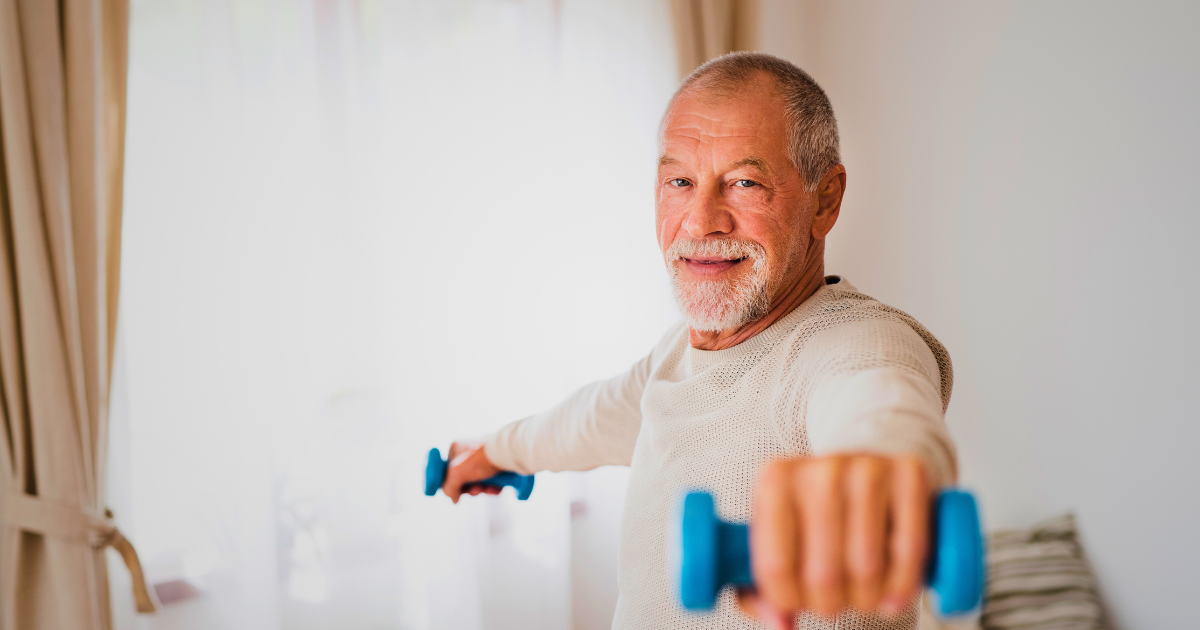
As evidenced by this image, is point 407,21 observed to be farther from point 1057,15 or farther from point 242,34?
point 1057,15

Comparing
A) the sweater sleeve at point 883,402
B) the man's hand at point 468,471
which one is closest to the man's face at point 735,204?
the sweater sleeve at point 883,402

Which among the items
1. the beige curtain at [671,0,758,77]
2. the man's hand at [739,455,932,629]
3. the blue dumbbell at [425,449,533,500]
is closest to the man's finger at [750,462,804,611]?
the man's hand at [739,455,932,629]

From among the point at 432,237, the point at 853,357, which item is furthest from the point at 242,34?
the point at 853,357

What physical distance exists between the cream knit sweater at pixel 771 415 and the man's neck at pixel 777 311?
0.07 ft

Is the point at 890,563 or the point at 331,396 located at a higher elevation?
the point at 890,563

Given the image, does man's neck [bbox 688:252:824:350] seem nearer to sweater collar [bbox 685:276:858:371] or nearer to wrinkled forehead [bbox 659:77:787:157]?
sweater collar [bbox 685:276:858:371]

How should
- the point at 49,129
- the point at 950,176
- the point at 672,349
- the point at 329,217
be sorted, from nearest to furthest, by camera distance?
1. the point at 672,349
2. the point at 49,129
3. the point at 329,217
4. the point at 950,176

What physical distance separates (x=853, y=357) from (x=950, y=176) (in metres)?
1.97

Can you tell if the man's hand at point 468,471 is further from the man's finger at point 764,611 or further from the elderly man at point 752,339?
the man's finger at point 764,611

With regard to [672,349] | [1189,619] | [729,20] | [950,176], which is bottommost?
[1189,619]

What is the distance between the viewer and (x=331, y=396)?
1899 mm

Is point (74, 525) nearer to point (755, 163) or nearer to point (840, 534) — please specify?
point (755, 163)

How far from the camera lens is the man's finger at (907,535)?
1.09 feet

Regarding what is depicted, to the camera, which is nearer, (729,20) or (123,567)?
(123,567)
